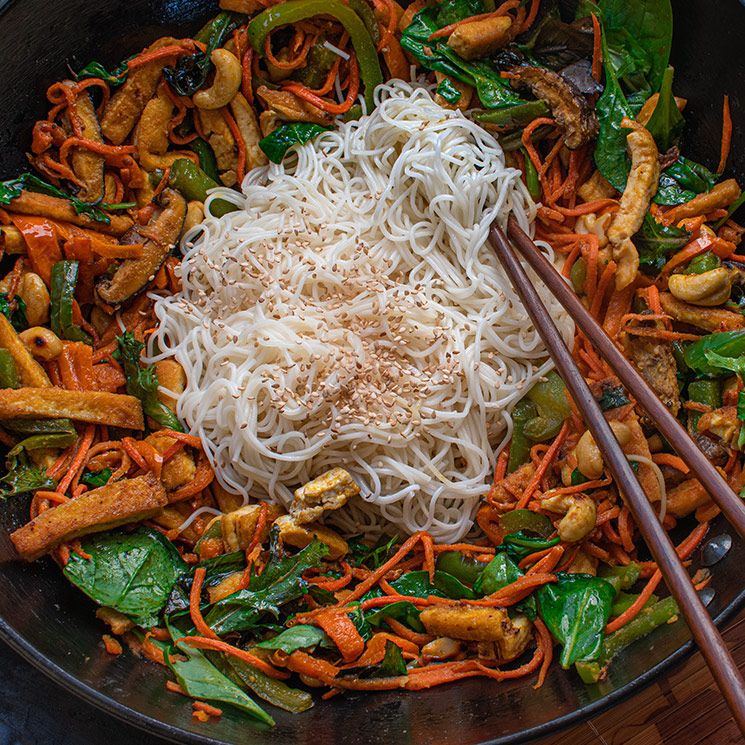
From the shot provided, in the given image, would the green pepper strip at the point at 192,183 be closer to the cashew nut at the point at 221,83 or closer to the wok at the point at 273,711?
the cashew nut at the point at 221,83

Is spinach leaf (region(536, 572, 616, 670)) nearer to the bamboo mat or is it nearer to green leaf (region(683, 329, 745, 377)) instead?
the bamboo mat

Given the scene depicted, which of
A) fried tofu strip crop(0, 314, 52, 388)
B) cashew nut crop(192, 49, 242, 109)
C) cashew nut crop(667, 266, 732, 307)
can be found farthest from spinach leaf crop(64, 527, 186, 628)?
cashew nut crop(667, 266, 732, 307)

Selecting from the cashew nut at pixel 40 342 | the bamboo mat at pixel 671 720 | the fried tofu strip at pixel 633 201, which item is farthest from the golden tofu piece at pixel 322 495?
the fried tofu strip at pixel 633 201

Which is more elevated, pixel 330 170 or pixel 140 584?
pixel 330 170

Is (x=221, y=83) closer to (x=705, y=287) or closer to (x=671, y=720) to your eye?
(x=705, y=287)

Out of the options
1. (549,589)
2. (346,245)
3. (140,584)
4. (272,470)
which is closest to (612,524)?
(549,589)

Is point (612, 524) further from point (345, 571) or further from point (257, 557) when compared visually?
point (257, 557)
